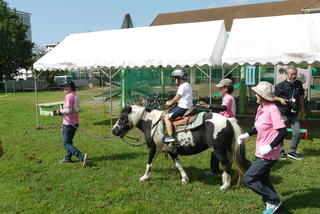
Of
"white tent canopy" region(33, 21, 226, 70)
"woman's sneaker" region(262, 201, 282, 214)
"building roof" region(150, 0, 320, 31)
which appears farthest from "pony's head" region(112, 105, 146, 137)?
"building roof" region(150, 0, 320, 31)

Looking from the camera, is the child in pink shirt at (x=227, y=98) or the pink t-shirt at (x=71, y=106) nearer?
the child in pink shirt at (x=227, y=98)

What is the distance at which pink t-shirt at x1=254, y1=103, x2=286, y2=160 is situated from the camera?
3763 millimetres

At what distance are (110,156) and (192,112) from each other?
2.89m

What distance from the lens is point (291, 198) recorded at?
469 centimetres

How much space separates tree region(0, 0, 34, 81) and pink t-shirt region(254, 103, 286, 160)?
37.2m

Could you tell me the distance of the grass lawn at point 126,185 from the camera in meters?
4.55

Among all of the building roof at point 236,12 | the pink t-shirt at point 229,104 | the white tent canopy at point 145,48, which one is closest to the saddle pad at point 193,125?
the pink t-shirt at point 229,104

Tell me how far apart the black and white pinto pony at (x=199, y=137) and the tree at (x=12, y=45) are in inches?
1371

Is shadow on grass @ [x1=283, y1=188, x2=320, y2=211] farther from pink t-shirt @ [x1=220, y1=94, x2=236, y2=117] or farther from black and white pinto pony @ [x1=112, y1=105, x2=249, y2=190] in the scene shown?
pink t-shirt @ [x1=220, y1=94, x2=236, y2=117]

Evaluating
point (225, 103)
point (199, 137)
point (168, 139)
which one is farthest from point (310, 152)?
point (168, 139)

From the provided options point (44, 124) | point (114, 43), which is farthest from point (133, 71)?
point (44, 124)

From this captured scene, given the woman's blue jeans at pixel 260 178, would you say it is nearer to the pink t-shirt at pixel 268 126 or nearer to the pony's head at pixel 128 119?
the pink t-shirt at pixel 268 126

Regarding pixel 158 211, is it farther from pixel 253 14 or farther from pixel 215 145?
pixel 253 14

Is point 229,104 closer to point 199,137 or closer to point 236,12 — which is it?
point 199,137
